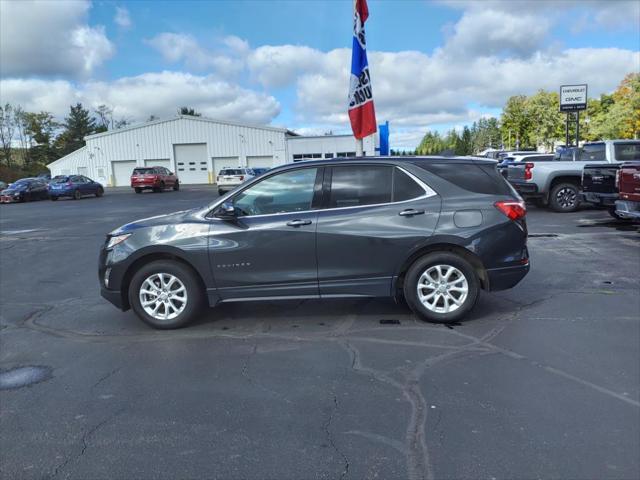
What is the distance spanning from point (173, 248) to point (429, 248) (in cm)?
262

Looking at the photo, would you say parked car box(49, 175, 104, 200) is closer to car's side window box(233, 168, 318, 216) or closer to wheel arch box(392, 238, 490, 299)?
car's side window box(233, 168, 318, 216)

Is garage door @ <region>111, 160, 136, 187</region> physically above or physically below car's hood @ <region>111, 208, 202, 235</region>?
above

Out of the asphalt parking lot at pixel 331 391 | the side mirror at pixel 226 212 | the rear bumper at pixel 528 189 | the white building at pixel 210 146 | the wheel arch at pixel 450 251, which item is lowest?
the asphalt parking lot at pixel 331 391

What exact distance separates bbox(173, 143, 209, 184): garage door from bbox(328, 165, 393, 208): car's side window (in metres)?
51.7

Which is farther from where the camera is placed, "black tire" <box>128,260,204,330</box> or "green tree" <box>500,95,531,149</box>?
"green tree" <box>500,95,531,149</box>

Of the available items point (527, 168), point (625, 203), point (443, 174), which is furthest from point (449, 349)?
point (527, 168)

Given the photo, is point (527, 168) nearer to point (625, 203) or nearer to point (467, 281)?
point (625, 203)

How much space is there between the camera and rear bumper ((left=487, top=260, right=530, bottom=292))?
210 inches

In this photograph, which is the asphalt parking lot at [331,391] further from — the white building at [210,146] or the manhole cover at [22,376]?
the white building at [210,146]

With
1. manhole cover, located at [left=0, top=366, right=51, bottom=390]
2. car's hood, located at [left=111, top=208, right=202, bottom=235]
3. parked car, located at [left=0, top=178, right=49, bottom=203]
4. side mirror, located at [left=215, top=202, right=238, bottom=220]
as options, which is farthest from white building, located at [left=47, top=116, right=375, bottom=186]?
manhole cover, located at [left=0, top=366, right=51, bottom=390]

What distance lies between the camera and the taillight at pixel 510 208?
17.4 feet

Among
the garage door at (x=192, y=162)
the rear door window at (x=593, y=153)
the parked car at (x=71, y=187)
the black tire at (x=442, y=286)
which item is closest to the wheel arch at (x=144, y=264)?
the black tire at (x=442, y=286)

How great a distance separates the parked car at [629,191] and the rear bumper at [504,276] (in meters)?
5.56

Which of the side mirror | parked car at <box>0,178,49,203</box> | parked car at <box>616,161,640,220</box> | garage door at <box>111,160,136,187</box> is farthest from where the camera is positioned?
garage door at <box>111,160,136,187</box>
